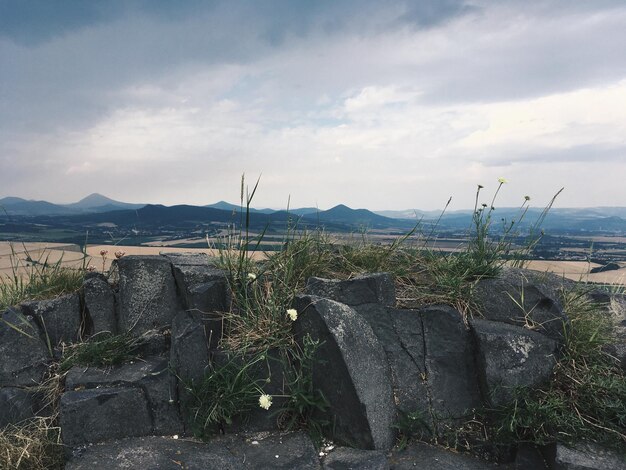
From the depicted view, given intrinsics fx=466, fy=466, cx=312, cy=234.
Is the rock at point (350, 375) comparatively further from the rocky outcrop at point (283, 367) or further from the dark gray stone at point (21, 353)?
the dark gray stone at point (21, 353)

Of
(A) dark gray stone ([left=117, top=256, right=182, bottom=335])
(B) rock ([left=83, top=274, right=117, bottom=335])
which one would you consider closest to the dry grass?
(B) rock ([left=83, top=274, right=117, bottom=335])

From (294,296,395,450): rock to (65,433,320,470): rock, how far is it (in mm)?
447

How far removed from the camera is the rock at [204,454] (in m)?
4.05

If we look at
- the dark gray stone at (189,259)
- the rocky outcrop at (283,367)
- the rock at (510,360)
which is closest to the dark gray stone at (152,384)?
the rocky outcrop at (283,367)

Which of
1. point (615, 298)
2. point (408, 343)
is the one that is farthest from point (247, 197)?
point (615, 298)

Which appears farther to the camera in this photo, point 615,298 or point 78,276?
point 615,298

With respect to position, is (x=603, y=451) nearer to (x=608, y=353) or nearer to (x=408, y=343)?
(x=608, y=353)

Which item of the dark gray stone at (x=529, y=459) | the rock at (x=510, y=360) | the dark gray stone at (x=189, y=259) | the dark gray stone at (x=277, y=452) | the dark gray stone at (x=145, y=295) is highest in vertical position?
the dark gray stone at (x=189, y=259)

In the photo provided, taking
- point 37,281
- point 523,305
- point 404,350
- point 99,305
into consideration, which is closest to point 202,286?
point 99,305

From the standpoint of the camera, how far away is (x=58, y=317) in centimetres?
542

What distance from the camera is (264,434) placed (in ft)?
15.0

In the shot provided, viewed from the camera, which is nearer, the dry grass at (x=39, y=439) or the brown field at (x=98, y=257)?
the dry grass at (x=39, y=439)

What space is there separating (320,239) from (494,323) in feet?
8.00

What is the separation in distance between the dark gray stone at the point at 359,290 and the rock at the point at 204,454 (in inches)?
57.7
